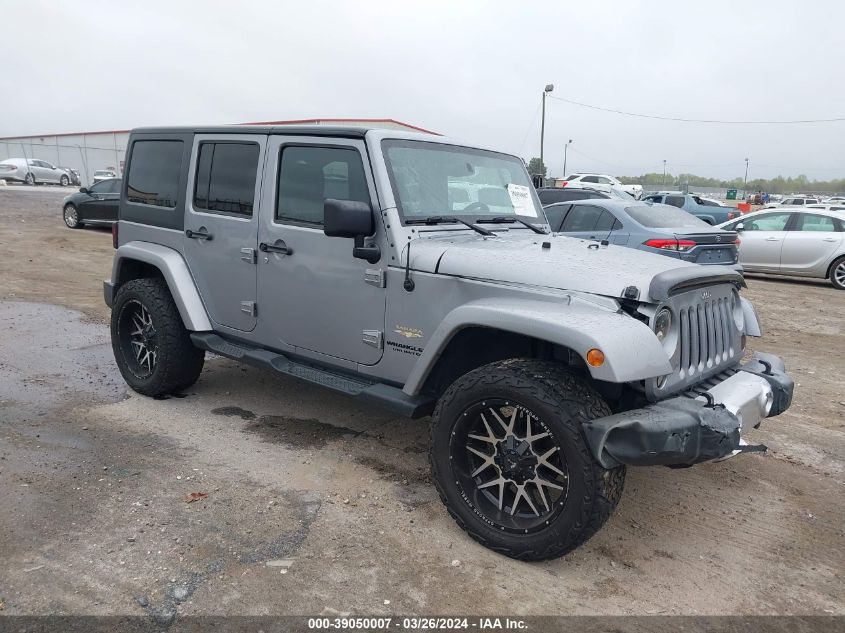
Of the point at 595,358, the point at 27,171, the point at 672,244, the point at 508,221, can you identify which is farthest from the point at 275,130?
the point at 27,171

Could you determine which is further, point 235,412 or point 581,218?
point 581,218

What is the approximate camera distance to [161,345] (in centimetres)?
493

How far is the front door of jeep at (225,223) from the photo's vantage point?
447 cm

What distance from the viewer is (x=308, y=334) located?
4195 millimetres

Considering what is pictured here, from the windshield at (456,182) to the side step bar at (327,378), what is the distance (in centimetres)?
99

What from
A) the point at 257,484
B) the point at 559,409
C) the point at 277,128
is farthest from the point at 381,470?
the point at 277,128

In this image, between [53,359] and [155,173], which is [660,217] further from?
[53,359]

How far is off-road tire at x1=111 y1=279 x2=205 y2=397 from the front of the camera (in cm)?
492

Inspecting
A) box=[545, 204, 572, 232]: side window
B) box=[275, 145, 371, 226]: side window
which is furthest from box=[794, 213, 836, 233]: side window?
box=[275, 145, 371, 226]: side window

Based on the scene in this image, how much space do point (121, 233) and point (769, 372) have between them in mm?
4732

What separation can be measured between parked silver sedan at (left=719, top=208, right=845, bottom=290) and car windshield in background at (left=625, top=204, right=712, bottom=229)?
3495 millimetres

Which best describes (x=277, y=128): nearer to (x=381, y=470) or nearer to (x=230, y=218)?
(x=230, y=218)

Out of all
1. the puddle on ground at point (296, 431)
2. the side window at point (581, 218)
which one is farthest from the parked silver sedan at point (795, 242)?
the puddle on ground at point (296, 431)

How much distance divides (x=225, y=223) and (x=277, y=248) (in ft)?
1.90
